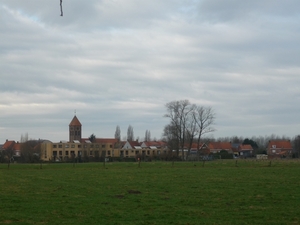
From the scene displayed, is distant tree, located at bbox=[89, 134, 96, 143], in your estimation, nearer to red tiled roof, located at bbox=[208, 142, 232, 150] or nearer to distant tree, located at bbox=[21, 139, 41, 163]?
distant tree, located at bbox=[21, 139, 41, 163]

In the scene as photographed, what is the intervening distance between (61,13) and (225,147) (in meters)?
159

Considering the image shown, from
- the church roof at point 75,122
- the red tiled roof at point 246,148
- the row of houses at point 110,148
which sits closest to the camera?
the row of houses at point 110,148

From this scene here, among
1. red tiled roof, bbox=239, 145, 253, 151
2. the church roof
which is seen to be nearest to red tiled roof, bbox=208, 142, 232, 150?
red tiled roof, bbox=239, 145, 253, 151

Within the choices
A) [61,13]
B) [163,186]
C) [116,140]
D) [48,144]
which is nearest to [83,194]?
[163,186]

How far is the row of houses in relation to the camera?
129625 mm

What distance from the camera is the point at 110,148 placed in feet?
465

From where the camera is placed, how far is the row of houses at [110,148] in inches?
5103

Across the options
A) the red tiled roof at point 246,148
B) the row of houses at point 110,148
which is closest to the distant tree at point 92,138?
the row of houses at point 110,148

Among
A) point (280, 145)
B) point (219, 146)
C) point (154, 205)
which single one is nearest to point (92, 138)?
point (219, 146)

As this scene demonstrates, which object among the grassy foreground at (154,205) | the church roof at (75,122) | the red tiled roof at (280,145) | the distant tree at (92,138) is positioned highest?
the church roof at (75,122)

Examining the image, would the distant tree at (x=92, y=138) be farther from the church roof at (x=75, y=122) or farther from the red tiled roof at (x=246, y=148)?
the red tiled roof at (x=246, y=148)

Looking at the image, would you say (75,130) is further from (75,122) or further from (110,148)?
(110,148)

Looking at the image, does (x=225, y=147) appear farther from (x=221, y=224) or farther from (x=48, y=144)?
(x=221, y=224)

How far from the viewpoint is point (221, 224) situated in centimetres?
1435
